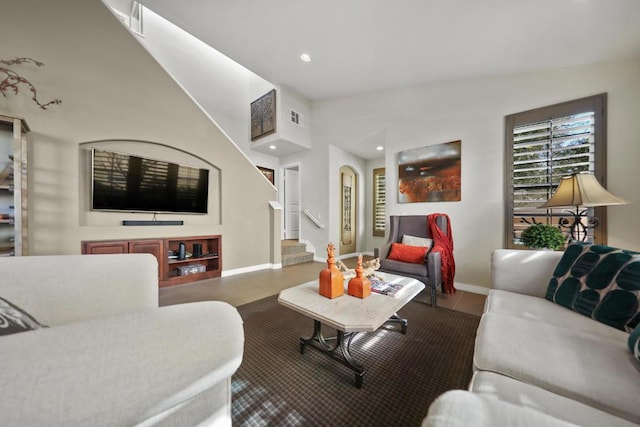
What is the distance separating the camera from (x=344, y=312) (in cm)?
132

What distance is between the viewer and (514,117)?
265 cm

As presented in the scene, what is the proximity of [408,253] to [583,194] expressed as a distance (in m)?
1.53

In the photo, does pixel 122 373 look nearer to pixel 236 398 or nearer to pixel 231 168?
pixel 236 398

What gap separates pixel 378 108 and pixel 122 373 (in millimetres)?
4248

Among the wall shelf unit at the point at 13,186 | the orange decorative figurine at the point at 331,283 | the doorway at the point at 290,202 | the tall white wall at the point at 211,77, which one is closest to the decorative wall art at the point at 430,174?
the orange decorative figurine at the point at 331,283

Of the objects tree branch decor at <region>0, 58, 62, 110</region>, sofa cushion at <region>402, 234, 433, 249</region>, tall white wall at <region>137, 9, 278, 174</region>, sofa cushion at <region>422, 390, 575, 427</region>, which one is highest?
tall white wall at <region>137, 9, 278, 174</region>

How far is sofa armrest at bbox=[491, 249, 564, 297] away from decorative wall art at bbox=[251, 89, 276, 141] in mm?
4137

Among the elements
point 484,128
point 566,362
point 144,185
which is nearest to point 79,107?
point 144,185

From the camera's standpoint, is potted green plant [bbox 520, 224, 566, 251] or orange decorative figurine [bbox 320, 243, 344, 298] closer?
orange decorative figurine [bbox 320, 243, 344, 298]

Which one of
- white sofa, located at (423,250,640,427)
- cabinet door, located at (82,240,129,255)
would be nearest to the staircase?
cabinet door, located at (82,240,129,255)

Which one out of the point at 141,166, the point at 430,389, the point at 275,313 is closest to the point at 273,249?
the point at 275,313

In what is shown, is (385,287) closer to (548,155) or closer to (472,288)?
(472,288)

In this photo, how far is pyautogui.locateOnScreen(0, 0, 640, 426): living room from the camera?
2180 mm

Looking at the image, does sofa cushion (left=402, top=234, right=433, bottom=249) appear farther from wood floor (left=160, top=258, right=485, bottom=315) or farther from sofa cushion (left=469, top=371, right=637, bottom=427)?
sofa cushion (left=469, top=371, right=637, bottom=427)
